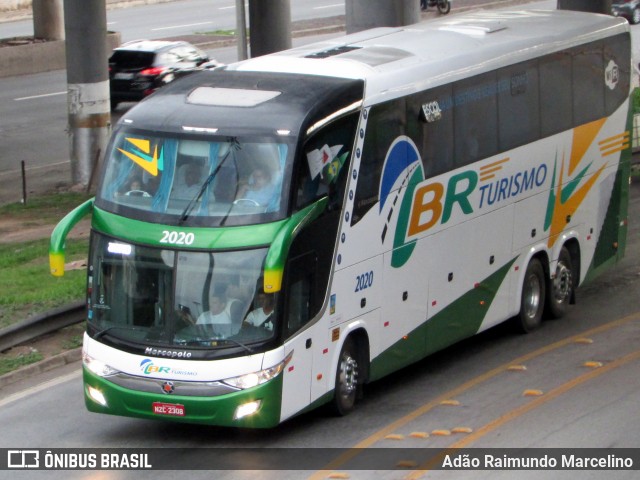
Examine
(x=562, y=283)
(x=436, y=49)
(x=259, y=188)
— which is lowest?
(x=562, y=283)

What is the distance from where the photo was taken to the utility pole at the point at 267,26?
30266 mm

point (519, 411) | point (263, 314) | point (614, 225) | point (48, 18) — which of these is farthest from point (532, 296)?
point (48, 18)

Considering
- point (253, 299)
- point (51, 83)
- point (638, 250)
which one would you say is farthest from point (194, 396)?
point (51, 83)

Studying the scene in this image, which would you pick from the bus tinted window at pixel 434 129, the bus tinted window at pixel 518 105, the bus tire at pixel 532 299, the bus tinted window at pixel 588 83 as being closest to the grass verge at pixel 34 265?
the bus tinted window at pixel 434 129

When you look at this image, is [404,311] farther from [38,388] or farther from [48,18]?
[48,18]

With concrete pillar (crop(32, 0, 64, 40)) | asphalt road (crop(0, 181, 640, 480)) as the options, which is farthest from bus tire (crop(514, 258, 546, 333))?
concrete pillar (crop(32, 0, 64, 40))

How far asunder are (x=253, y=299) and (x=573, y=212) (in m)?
6.97

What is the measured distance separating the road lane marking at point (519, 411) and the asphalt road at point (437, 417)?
0.02m

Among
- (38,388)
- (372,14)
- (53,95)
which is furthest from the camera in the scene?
(53,95)

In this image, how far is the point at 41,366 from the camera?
1548 centimetres

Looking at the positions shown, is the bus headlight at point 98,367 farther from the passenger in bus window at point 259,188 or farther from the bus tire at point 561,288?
the bus tire at point 561,288

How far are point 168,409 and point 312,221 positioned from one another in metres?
2.25

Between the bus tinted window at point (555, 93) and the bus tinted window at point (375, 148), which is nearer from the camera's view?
the bus tinted window at point (375, 148)

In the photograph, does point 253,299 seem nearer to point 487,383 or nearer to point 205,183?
point 205,183
